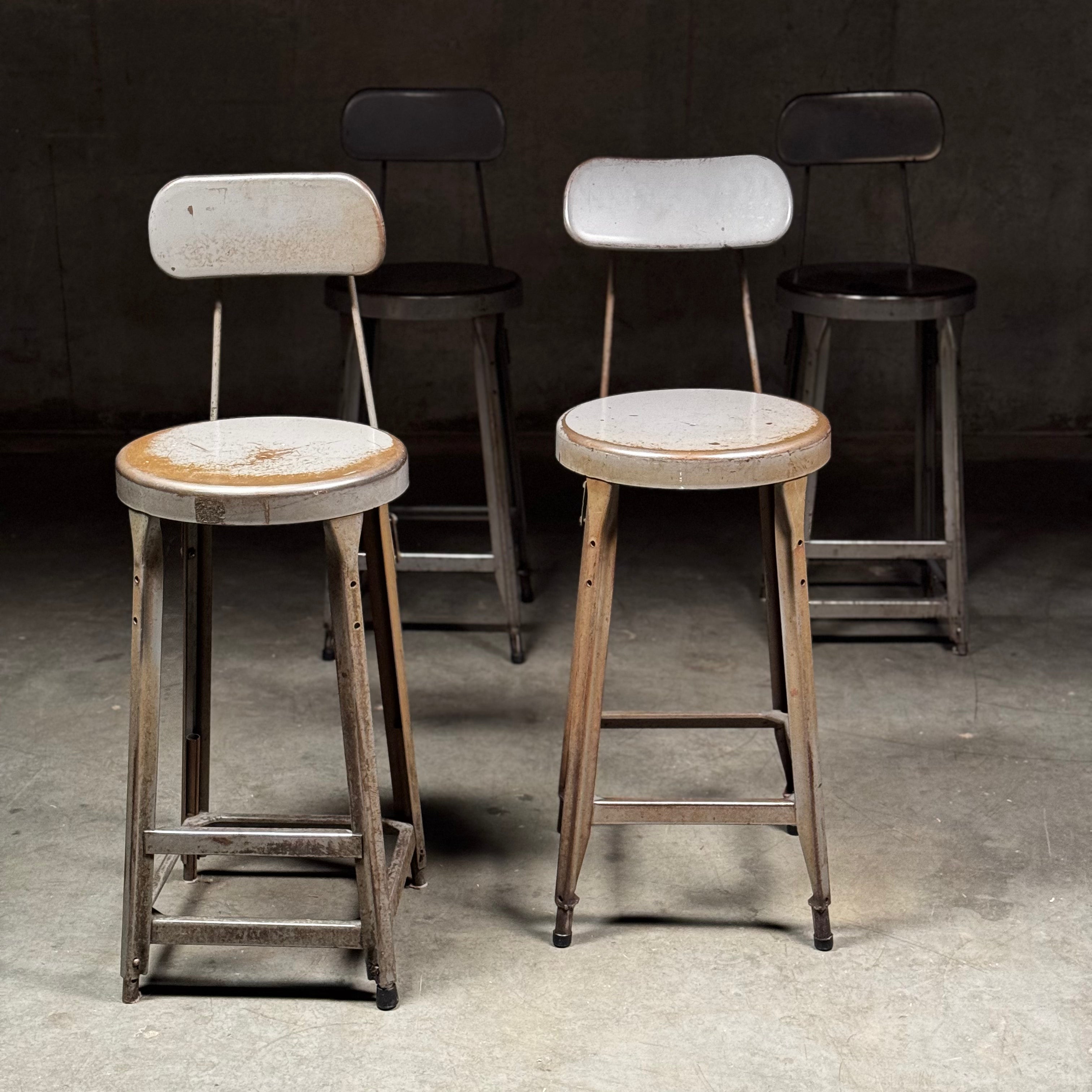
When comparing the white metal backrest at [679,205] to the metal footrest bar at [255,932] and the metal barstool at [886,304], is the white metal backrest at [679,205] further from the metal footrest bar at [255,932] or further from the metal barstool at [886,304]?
the metal footrest bar at [255,932]

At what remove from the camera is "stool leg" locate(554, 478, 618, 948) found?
7.30 feet

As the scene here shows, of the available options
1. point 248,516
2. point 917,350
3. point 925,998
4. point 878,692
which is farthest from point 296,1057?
point 917,350

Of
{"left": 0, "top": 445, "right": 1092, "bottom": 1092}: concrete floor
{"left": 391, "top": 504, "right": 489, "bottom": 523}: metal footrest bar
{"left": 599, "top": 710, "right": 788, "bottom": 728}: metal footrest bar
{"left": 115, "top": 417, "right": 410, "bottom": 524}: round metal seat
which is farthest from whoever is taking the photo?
{"left": 391, "top": 504, "right": 489, "bottom": 523}: metal footrest bar

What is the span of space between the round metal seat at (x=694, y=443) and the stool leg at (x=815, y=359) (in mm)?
1036

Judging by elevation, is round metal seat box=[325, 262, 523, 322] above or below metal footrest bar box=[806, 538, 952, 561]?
above

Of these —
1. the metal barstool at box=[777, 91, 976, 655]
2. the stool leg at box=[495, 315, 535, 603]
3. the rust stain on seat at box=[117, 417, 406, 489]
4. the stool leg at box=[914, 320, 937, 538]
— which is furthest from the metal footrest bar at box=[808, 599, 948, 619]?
the rust stain on seat at box=[117, 417, 406, 489]

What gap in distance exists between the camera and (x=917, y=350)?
3.71 m

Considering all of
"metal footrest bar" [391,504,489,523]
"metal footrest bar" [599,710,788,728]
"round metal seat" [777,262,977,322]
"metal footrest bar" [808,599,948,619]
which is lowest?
"metal footrest bar" [808,599,948,619]

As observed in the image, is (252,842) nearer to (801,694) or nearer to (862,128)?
(801,694)

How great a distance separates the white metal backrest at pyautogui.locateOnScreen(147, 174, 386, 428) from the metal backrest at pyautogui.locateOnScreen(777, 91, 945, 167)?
1.66 m

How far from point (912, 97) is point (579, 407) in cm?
162

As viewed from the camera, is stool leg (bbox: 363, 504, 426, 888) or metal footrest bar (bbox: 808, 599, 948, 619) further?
metal footrest bar (bbox: 808, 599, 948, 619)

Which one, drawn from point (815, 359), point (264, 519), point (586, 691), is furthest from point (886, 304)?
point (264, 519)

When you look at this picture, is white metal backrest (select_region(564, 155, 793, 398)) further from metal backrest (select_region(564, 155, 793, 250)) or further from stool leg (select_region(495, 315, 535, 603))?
stool leg (select_region(495, 315, 535, 603))
